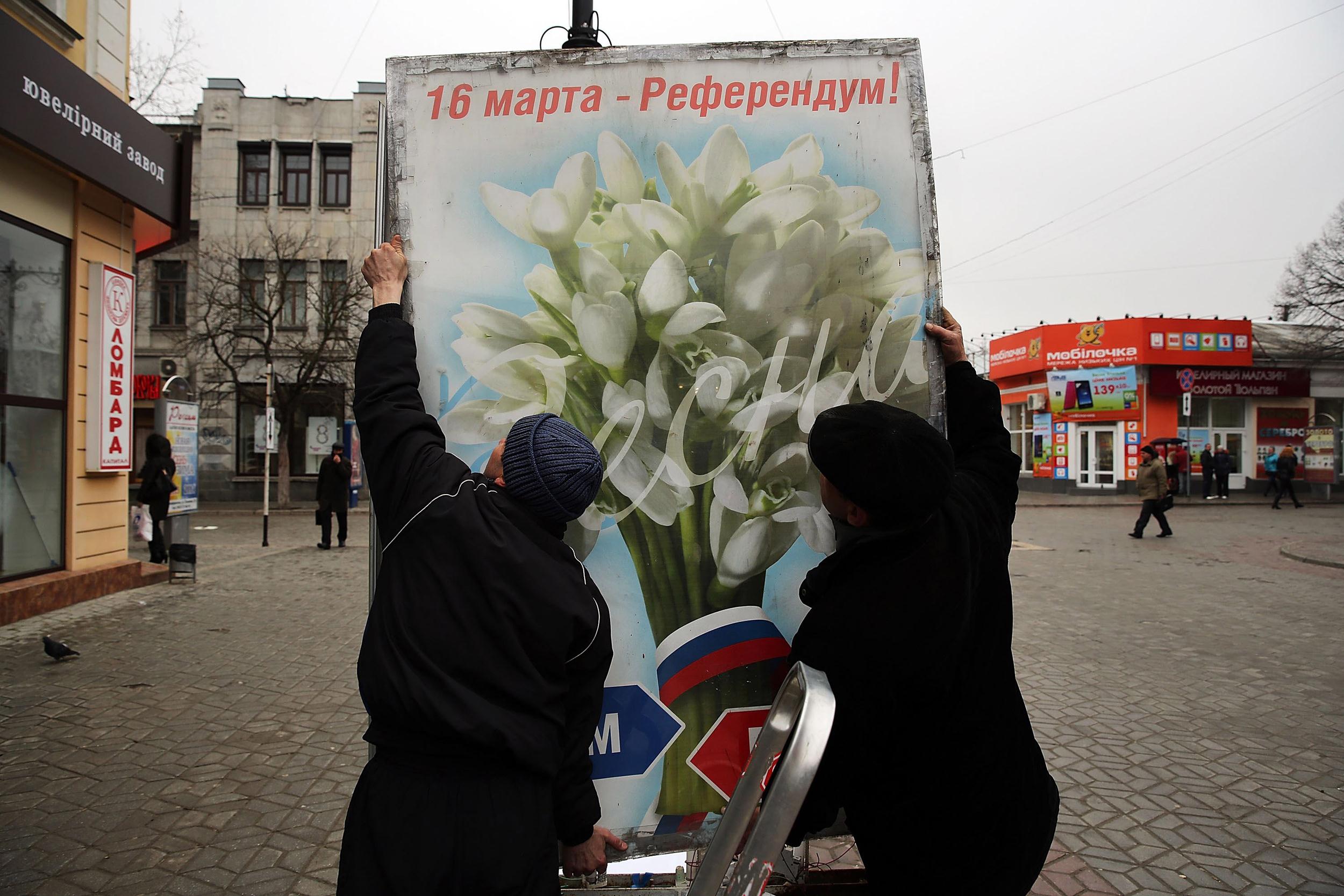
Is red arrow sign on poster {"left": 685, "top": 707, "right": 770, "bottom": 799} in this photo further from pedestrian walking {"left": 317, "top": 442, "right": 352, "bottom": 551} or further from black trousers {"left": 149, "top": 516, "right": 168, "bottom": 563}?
pedestrian walking {"left": 317, "top": 442, "right": 352, "bottom": 551}

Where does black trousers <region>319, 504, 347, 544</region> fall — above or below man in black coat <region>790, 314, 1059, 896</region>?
below

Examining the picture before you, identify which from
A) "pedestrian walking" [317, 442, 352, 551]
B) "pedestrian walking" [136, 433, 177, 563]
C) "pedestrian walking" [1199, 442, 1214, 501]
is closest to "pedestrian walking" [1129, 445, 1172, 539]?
"pedestrian walking" [1199, 442, 1214, 501]

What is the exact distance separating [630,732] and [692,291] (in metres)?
1.15

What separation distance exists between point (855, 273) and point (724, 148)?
478 millimetres

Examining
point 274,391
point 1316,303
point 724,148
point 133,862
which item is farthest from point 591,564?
point 1316,303

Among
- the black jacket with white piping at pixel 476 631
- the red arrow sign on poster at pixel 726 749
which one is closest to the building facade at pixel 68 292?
the black jacket with white piping at pixel 476 631

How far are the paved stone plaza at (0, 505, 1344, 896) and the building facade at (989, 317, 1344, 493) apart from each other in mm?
21231

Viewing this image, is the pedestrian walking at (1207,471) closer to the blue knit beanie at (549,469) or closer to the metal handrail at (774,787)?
the blue knit beanie at (549,469)

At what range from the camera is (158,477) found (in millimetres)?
11422

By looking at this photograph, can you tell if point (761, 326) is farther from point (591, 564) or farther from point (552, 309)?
point (591, 564)

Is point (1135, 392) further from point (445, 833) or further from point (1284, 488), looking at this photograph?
point (445, 833)

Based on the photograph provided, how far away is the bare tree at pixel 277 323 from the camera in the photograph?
2353 centimetres

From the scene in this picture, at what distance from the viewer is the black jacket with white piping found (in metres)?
1.58

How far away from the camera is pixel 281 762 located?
15.0ft
